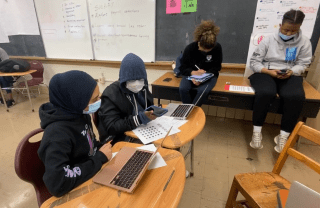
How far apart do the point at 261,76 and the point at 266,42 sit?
38 centimetres

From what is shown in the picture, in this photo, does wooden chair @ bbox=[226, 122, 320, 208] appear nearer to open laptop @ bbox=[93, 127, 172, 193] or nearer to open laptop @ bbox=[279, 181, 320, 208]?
open laptop @ bbox=[279, 181, 320, 208]

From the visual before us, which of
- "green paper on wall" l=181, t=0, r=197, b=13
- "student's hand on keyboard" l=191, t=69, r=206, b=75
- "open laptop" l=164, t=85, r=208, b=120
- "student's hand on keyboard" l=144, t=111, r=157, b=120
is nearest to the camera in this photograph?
Result: "student's hand on keyboard" l=144, t=111, r=157, b=120

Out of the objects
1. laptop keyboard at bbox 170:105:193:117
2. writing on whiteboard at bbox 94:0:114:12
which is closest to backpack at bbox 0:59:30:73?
writing on whiteboard at bbox 94:0:114:12

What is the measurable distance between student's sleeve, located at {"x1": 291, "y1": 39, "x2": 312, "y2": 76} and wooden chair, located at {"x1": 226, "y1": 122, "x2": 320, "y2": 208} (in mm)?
1194

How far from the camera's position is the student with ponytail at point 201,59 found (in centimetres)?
193

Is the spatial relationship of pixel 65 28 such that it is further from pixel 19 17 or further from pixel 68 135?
pixel 68 135

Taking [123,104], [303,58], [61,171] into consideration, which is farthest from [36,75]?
[303,58]

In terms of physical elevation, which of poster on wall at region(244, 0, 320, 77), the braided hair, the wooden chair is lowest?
the wooden chair

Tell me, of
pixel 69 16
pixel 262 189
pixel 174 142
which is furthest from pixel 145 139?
pixel 69 16

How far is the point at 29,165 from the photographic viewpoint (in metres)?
0.84

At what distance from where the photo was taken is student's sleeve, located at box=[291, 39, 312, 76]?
1.82 meters

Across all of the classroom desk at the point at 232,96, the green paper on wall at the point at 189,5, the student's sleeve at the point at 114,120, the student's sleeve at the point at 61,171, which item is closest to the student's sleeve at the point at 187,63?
the classroom desk at the point at 232,96

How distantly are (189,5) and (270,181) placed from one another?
84.7 inches

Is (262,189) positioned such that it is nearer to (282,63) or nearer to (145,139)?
(145,139)
